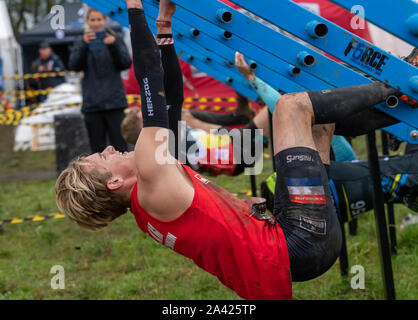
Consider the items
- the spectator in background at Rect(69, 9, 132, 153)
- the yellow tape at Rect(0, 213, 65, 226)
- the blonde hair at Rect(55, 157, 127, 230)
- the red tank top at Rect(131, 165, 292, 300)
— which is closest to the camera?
the red tank top at Rect(131, 165, 292, 300)

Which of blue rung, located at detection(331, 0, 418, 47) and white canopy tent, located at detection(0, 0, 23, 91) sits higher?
blue rung, located at detection(331, 0, 418, 47)

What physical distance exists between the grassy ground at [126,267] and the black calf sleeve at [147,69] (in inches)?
72.5

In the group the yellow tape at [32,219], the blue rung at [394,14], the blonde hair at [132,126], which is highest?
the blue rung at [394,14]

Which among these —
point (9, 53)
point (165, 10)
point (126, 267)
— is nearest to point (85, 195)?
point (165, 10)

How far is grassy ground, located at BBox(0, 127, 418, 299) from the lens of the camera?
3637 millimetres

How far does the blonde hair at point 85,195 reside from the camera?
7.97ft

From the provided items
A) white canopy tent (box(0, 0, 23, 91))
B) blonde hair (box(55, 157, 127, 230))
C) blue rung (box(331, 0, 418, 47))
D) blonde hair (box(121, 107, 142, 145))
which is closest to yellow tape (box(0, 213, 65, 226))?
blonde hair (box(121, 107, 142, 145))

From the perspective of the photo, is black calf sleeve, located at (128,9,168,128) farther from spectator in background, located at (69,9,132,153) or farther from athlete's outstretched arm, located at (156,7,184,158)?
spectator in background, located at (69,9,132,153)

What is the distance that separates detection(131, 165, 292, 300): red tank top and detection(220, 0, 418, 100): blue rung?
832mm

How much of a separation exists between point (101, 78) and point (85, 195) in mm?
3473

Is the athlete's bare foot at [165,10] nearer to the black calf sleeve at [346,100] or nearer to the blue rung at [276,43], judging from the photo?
the blue rung at [276,43]

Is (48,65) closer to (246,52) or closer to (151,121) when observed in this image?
(246,52)

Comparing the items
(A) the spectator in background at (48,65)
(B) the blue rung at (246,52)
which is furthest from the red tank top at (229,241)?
(A) the spectator in background at (48,65)
